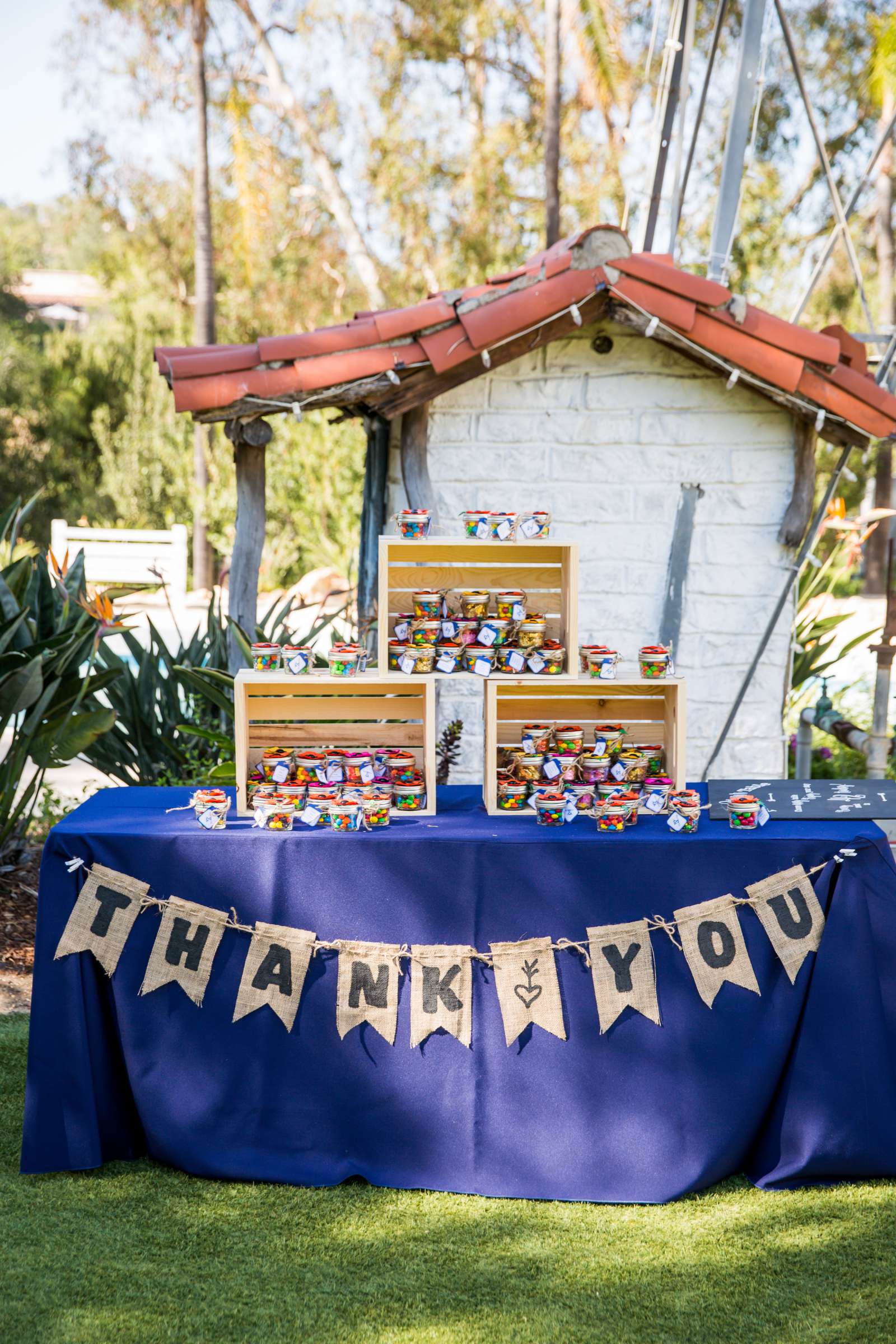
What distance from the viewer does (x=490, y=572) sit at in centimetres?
344

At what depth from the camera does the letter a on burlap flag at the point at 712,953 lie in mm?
2854

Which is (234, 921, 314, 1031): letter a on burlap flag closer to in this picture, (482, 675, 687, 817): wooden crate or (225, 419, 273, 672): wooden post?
(482, 675, 687, 817): wooden crate

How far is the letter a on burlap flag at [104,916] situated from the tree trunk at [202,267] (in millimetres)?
14422

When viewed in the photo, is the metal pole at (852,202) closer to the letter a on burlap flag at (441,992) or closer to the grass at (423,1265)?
the letter a on burlap flag at (441,992)

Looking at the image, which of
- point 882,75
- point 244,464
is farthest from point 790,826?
point 882,75

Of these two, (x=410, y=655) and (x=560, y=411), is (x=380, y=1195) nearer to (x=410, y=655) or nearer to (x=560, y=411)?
(x=410, y=655)

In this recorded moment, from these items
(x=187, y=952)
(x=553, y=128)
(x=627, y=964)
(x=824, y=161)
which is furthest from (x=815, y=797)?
(x=553, y=128)

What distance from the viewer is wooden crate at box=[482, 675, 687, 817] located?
316 centimetres

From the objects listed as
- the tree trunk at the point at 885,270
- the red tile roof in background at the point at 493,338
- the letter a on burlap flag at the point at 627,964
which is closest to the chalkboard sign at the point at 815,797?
the letter a on burlap flag at the point at 627,964

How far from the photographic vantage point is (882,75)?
1310 cm

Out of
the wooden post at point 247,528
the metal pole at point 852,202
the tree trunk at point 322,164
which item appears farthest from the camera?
the tree trunk at point 322,164

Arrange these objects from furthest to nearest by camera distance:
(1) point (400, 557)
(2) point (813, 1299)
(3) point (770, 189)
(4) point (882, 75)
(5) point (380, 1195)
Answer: (3) point (770, 189), (4) point (882, 75), (1) point (400, 557), (5) point (380, 1195), (2) point (813, 1299)

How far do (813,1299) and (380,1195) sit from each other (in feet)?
3.33

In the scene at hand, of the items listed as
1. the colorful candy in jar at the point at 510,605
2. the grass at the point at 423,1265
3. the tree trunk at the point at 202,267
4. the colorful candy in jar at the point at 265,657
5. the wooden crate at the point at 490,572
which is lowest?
the grass at the point at 423,1265
